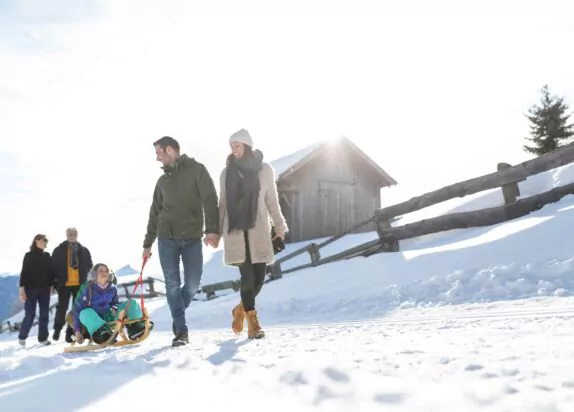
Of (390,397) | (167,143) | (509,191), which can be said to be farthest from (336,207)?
(390,397)

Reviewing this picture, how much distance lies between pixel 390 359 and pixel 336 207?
18.0 m

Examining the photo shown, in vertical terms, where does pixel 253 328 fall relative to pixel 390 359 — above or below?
above

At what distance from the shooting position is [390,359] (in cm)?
302

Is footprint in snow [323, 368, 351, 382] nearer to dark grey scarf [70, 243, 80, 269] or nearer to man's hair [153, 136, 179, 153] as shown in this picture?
man's hair [153, 136, 179, 153]

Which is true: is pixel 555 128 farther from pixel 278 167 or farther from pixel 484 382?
pixel 484 382

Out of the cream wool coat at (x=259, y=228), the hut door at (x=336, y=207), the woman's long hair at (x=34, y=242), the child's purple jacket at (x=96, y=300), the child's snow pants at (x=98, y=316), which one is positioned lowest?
the child's snow pants at (x=98, y=316)

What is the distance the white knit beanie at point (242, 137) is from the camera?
505 cm

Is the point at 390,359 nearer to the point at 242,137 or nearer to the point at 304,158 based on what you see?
the point at 242,137

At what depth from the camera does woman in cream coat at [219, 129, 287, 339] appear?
4984 mm

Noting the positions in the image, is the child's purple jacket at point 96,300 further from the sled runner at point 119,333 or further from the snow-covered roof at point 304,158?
the snow-covered roof at point 304,158

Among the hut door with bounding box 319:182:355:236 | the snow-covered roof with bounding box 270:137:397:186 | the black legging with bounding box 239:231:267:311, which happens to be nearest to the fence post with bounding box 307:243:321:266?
the black legging with bounding box 239:231:267:311

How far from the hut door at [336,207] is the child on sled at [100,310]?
14.9 m

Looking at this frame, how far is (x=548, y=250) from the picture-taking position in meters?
6.61

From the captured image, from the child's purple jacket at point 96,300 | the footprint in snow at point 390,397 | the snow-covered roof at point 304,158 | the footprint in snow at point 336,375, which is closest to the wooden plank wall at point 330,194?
the snow-covered roof at point 304,158
